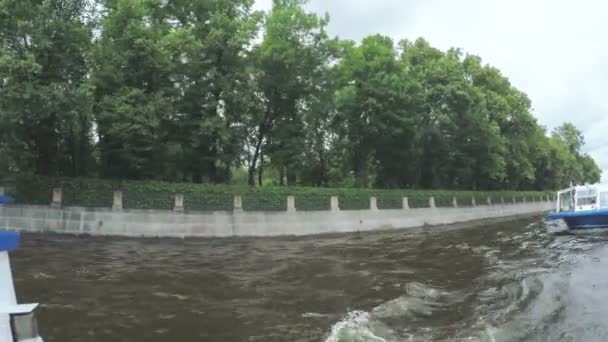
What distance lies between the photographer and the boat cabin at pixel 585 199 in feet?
89.7

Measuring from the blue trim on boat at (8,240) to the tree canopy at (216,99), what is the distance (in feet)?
65.6

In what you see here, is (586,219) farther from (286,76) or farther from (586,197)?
(286,76)

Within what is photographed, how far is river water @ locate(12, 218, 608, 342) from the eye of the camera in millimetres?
8517

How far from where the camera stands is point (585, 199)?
2816cm

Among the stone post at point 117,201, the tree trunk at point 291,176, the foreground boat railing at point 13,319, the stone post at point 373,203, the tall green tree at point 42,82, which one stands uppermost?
the tall green tree at point 42,82

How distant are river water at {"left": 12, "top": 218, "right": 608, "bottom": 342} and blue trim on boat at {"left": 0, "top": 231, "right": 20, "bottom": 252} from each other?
4554 mm

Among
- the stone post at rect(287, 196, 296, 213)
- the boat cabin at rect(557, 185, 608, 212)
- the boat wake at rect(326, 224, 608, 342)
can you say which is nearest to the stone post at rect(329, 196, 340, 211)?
the stone post at rect(287, 196, 296, 213)

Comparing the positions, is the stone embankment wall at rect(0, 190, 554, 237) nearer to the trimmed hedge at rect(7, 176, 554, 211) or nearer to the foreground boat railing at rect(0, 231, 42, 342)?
the trimmed hedge at rect(7, 176, 554, 211)

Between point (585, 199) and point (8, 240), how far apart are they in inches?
1214

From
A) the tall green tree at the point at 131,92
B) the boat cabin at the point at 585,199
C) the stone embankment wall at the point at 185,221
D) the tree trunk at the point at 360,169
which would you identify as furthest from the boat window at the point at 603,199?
the tall green tree at the point at 131,92

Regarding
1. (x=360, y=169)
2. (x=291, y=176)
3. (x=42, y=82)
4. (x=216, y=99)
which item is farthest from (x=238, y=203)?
(x=360, y=169)

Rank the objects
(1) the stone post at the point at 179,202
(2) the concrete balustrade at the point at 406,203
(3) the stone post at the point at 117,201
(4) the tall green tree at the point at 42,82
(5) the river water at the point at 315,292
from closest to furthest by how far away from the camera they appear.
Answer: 1. (5) the river water at the point at 315,292
2. (4) the tall green tree at the point at 42,82
3. (3) the stone post at the point at 117,201
4. (1) the stone post at the point at 179,202
5. (2) the concrete balustrade at the point at 406,203

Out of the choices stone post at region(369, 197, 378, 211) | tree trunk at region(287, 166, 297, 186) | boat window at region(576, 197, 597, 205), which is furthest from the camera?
tree trunk at region(287, 166, 297, 186)

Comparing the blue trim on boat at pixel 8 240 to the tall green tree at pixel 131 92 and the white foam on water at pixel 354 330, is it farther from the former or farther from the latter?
the tall green tree at pixel 131 92
